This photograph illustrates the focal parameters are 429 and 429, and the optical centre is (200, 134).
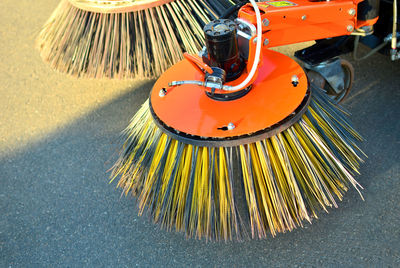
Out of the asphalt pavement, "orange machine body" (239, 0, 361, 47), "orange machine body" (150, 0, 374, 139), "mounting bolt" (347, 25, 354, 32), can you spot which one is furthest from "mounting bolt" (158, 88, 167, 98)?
"mounting bolt" (347, 25, 354, 32)

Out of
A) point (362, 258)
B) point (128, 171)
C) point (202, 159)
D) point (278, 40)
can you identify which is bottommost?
point (362, 258)

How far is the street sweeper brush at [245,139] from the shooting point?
3.41ft

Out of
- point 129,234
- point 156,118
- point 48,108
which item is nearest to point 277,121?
point 156,118

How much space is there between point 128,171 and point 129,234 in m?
0.20

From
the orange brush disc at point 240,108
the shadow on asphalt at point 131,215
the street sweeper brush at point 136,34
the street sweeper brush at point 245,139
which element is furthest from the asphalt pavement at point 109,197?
the orange brush disc at point 240,108

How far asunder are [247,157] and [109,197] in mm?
582

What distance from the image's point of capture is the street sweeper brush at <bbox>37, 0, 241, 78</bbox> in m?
1.57

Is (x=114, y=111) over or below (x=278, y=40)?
below

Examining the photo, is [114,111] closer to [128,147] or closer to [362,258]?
[128,147]

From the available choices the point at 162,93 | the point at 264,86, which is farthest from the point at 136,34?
the point at 264,86

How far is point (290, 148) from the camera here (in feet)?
3.53

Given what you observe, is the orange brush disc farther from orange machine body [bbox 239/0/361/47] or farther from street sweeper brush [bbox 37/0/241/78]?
street sweeper brush [bbox 37/0/241/78]

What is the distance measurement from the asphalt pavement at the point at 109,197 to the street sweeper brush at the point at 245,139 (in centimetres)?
11

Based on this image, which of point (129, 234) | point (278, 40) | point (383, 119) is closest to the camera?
point (278, 40)
